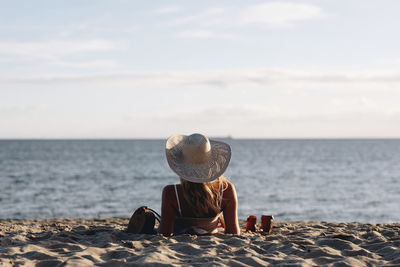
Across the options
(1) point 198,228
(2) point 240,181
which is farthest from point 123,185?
(1) point 198,228

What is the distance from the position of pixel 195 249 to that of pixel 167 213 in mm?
808

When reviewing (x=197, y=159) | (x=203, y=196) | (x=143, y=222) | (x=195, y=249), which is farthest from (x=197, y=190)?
(x=143, y=222)

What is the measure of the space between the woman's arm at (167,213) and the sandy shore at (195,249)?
0.49 feet

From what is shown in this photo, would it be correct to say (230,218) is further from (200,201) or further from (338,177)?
(338,177)

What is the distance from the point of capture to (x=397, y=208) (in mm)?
20438

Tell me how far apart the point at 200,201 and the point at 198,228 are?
0.52 meters

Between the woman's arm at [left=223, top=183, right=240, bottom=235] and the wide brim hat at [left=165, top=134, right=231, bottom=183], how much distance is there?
1.22ft

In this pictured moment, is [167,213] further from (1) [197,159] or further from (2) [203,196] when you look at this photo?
(1) [197,159]

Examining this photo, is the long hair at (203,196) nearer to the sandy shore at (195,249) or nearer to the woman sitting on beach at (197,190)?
the woman sitting on beach at (197,190)

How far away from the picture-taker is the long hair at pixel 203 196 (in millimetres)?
5996

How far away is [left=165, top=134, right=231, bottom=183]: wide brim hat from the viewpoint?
5.84 meters

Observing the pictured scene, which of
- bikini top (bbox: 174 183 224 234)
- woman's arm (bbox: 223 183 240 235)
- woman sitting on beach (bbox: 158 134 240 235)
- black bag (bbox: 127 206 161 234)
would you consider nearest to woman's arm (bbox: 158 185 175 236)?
woman sitting on beach (bbox: 158 134 240 235)

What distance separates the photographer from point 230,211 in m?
6.25

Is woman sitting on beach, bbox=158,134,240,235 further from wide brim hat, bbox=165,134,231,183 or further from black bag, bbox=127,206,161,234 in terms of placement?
black bag, bbox=127,206,161,234
